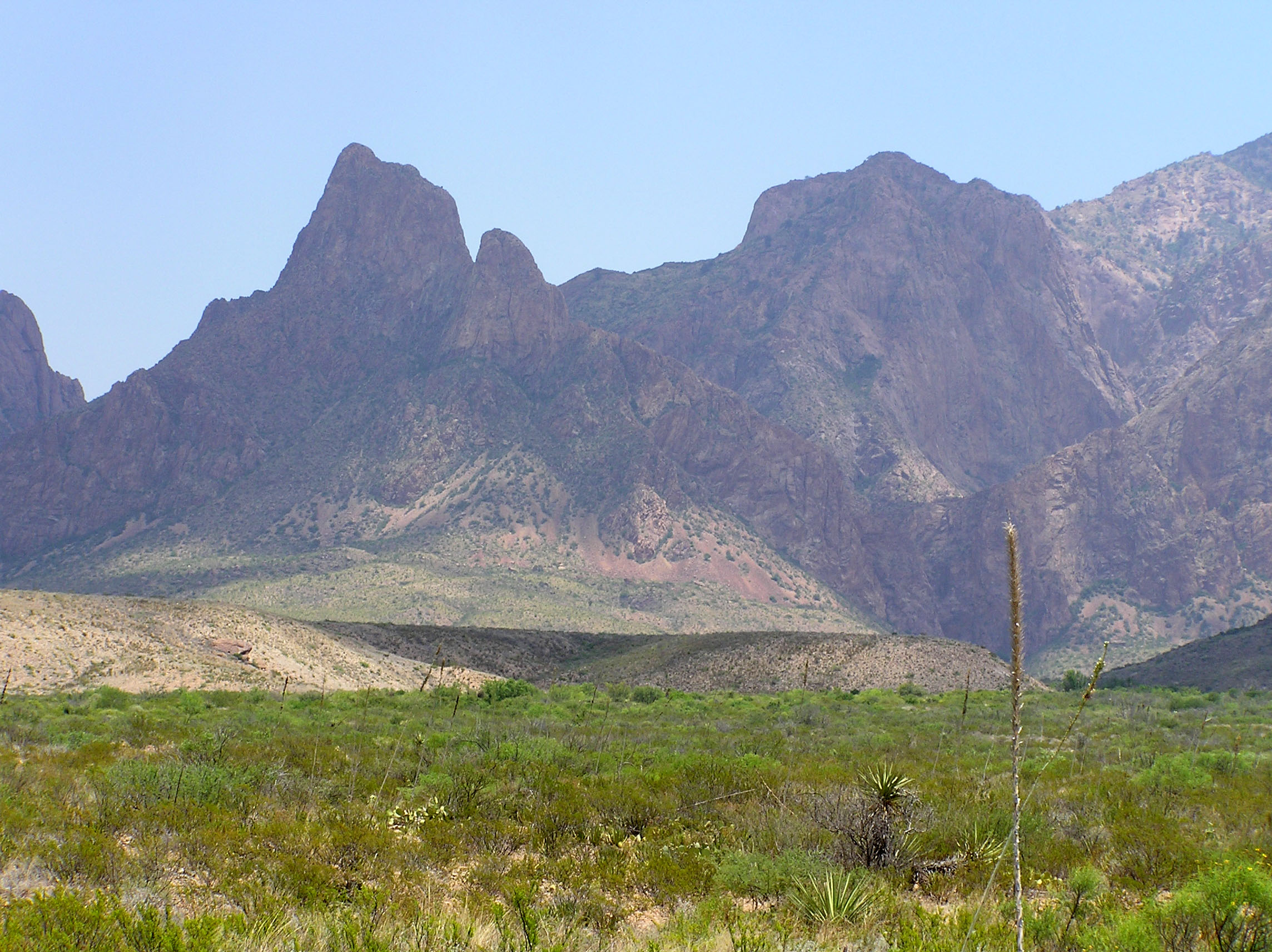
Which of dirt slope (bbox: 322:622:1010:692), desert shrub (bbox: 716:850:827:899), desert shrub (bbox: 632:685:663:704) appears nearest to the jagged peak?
dirt slope (bbox: 322:622:1010:692)

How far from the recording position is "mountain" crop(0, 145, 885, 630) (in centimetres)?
11362

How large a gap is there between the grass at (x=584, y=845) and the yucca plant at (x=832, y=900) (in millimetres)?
37

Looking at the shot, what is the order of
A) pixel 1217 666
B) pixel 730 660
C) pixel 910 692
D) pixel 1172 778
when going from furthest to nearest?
pixel 1217 666 → pixel 730 660 → pixel 910 692 → pixel 1172 778

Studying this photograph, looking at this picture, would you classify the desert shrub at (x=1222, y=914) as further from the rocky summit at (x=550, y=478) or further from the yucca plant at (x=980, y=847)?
the rocky summit at (x=550, y=478)

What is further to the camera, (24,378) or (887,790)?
(24,378)

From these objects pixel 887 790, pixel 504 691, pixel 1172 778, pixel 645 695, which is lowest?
pixel 645 695

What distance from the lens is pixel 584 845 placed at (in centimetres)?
1076

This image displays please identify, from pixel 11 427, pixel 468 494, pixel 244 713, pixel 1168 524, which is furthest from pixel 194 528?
pixel 1168 524

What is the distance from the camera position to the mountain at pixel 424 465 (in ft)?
373

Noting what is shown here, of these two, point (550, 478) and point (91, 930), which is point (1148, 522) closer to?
point (550, 478)

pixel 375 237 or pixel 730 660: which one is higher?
pixel 375 237

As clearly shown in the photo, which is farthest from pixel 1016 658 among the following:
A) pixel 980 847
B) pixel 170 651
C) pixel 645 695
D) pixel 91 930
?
pixel 170 651

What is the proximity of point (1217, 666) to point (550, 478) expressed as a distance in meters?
95.4

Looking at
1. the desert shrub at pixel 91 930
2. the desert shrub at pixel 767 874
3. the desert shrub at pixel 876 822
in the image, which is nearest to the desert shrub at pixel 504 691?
the desert shrub at pixel 876 822
